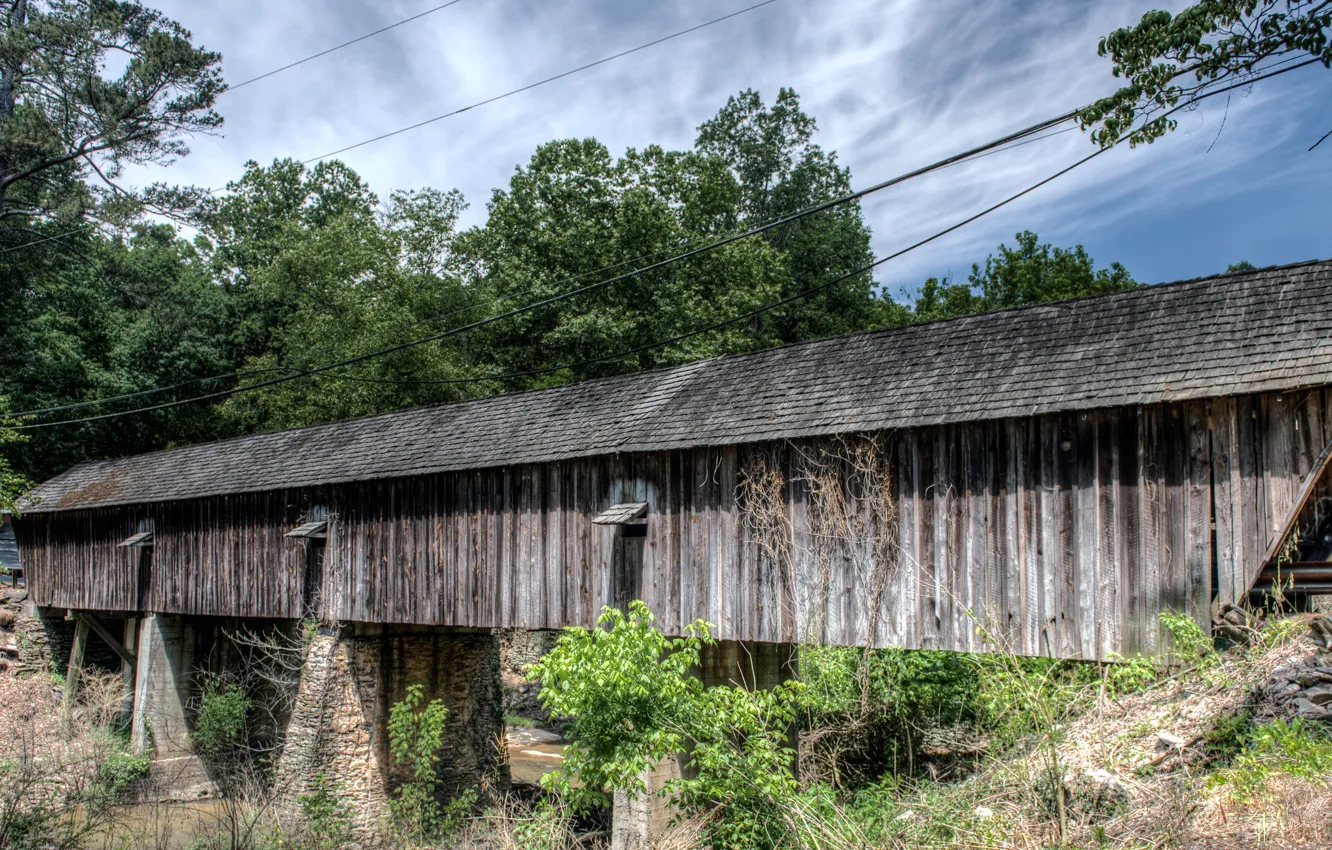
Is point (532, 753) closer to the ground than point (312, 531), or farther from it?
closer to the ground

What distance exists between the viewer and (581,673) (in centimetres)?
768

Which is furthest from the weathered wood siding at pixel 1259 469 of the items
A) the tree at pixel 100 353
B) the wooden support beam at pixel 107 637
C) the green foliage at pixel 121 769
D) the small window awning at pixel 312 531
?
the tree at pixel 100 353

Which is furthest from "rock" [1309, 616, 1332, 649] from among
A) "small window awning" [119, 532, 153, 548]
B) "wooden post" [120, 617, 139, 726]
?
"wooden post" [120, 617, 139, 726]

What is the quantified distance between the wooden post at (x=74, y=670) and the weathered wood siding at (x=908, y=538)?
6.65m

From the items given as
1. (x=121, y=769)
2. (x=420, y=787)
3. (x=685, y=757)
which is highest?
(x=685, y=757)

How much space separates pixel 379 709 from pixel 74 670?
948 cm

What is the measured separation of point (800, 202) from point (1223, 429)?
1061 inches

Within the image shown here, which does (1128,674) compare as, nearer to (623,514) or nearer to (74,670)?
(623,514)

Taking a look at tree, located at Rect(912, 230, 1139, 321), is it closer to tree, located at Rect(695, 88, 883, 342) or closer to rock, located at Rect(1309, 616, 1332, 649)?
tree, located at Rect(695, 88, 883, 342)

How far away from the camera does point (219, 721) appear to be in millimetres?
17734

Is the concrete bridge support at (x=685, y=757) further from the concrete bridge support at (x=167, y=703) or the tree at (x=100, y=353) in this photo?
the tree at (x=100, y=353)

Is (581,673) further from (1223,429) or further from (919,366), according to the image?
(1223,429)

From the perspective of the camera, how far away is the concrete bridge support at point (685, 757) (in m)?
10.2

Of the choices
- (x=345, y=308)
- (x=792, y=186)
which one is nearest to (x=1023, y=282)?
(x=792, y=186)
